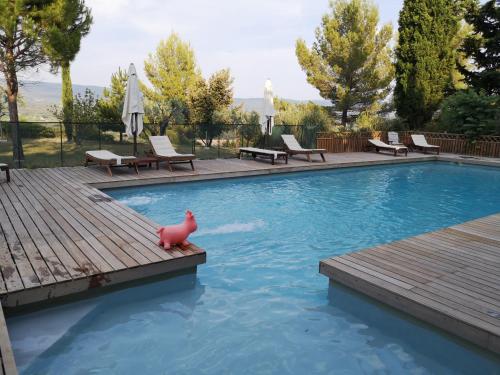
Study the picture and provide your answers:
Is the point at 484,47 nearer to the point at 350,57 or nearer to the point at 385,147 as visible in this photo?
the point at 350,57

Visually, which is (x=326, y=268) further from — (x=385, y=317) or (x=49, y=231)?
(x=49, y=231)

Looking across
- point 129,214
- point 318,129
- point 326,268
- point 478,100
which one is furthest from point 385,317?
point 478,100

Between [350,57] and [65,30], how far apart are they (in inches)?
613

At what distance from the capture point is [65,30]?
10203 millimetres

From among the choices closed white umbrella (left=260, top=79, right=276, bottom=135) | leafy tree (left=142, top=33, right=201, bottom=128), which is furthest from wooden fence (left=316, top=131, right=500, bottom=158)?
leafy tree (left=142, top=33, right=201, bottom=128)

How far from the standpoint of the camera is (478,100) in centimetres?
1545

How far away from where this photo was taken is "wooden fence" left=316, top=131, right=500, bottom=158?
14492mm

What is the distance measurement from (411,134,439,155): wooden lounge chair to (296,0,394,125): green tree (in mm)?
7552

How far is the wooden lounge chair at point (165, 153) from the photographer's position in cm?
907

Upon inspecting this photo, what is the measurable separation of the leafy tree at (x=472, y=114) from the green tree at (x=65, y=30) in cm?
1373

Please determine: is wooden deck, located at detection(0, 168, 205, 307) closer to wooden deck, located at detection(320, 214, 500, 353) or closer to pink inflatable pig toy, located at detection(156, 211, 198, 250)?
pink inflatable pig toy, located at detection(156, 211, 198, 250)

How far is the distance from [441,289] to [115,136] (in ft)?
52.3

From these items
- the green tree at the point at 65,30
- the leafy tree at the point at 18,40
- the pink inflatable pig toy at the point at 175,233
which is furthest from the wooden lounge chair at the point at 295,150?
the pink inflatable pig toy at the point at 175,233

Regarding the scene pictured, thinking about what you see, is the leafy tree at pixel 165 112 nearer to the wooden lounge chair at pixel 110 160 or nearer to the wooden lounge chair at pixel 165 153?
the wooden lounge chair at pixel 165 153
